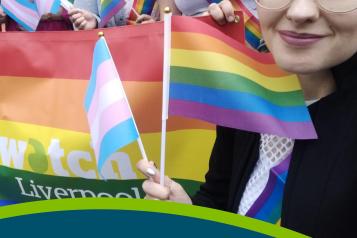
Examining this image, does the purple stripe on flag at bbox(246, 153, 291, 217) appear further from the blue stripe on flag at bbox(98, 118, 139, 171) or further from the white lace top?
the blue stripe on flag at bbox(98, 118, 139, 171)

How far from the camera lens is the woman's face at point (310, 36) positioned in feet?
3.29

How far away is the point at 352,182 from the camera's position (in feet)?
3.33

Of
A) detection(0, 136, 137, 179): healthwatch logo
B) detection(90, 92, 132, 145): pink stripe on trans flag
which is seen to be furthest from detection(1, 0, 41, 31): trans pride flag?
detection(90, 92, 132, 145): pink stripe on trans flag

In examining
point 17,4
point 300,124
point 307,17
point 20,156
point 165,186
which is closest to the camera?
point 307,17

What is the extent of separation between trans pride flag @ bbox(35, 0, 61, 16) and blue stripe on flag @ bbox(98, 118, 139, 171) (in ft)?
4.41

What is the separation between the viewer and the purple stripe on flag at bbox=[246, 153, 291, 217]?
1174mm

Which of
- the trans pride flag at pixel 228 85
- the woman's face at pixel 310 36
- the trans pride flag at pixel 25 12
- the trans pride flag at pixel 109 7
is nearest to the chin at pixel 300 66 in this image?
the woman's face at pixel 310 36

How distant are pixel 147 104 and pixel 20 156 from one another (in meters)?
0.54

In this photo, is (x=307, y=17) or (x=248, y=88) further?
(x=248, y=88)

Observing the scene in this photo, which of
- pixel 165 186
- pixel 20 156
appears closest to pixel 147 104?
pixel 20 156

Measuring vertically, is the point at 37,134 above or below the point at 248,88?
below

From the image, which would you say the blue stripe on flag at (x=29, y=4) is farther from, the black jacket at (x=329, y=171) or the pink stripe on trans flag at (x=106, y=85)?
the black jacket at (x=329, y=171)

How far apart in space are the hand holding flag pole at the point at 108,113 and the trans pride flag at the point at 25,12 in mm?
1296

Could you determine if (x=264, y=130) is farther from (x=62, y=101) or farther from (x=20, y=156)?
(x=20, y=156)
